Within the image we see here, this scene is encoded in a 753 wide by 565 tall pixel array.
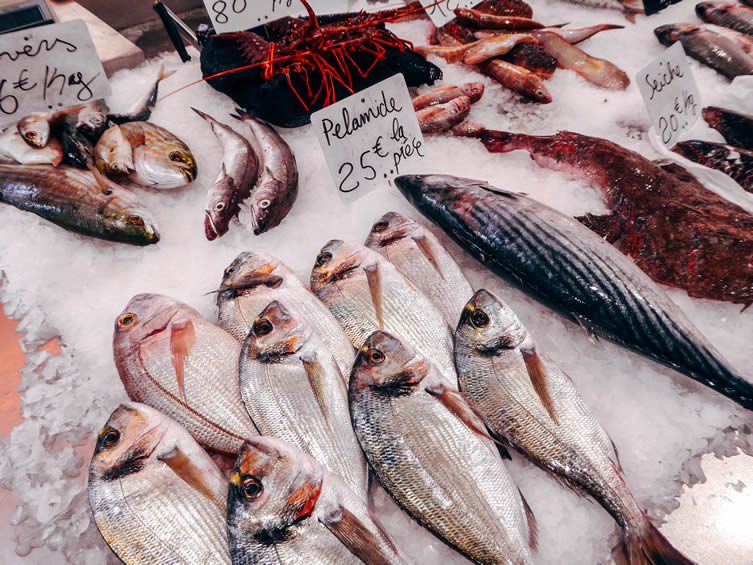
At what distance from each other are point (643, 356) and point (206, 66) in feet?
7.90

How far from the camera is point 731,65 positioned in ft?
8.50

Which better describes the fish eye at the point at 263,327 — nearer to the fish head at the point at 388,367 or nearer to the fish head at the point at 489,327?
the fish head at the point at 388,367

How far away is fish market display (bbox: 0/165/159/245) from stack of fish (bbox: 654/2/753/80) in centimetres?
305

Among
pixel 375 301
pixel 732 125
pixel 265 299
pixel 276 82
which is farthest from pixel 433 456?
pixel 732 125

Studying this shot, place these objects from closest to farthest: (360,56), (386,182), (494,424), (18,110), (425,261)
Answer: (494,424), (425,261), (18,110), (386,182), (360,56)

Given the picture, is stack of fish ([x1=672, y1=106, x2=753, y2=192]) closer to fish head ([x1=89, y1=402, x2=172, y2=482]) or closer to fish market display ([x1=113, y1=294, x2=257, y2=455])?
fish market display ([x1=113, y1=294, x2=257, y2=455])

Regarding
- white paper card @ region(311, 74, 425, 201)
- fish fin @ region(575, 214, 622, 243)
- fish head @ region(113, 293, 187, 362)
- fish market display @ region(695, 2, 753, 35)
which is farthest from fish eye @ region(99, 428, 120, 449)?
fish market display @ region(695, 2, 753, 35)

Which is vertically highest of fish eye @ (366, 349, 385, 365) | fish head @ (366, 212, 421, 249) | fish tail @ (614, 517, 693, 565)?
fish head @ (366, 212, 421, 249)

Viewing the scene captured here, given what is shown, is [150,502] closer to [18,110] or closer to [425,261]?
[425,261]

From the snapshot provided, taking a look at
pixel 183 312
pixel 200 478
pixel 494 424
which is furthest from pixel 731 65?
pixel 200 478

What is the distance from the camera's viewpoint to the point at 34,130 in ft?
7.05

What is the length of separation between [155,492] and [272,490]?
358mm

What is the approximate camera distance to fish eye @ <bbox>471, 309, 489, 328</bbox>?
154 centimetres

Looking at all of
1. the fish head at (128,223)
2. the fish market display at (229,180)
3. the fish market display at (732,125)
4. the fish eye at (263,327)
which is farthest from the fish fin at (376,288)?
the fish market display at (732,125)
